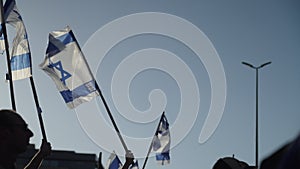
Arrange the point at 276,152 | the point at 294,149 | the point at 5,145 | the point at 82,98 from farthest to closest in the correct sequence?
the point at 82,98 < the point at 5,145 < the point at 276,152 < the point at 294,149

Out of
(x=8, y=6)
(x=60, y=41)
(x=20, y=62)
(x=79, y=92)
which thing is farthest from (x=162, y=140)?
(x=20, y=62)

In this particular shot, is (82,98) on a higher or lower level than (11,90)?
lower

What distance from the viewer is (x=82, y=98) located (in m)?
11.1

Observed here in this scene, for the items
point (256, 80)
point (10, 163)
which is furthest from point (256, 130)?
point (10, 163)

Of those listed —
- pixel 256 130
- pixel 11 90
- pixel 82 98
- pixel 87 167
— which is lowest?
pixel 87 167

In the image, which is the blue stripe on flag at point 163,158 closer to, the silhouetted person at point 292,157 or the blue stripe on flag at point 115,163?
the blue stripe on flag at point 115,163

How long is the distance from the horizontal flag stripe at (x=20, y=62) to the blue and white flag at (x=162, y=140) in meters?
9.67

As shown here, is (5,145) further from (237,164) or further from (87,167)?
(87,167)

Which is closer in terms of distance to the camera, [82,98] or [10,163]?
[10,163]

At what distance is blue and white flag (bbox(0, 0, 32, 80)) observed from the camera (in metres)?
9.43

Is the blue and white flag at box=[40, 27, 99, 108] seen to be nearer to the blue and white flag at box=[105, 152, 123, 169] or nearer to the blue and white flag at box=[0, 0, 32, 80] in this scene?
the blue and white flag at box=[0, 0, 32, 80]

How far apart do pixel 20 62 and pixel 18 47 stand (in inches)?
16.2

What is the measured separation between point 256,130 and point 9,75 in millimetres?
27537

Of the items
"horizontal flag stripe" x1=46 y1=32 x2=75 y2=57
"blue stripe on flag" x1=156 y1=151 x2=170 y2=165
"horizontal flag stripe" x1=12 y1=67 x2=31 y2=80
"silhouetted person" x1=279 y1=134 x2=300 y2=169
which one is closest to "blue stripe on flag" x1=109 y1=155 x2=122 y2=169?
"blue stripe on flag" x1=156 y1=151 x2=170 y2=165
